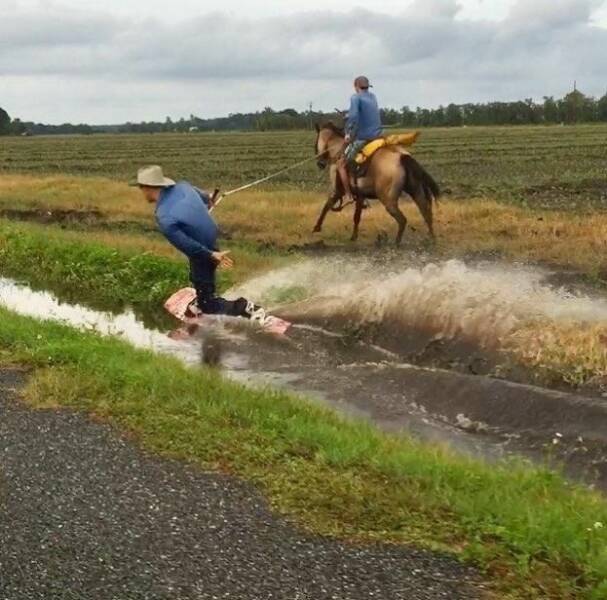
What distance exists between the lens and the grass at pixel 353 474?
14.2 feet

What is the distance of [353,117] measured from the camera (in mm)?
15516

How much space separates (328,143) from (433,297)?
7.32m

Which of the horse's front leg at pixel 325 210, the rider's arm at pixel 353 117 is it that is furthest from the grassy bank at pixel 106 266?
the rider's arm at pixel 353 117

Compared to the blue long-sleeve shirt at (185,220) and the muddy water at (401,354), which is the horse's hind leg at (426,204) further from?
the blue long-sleeve shirt at (185,220)

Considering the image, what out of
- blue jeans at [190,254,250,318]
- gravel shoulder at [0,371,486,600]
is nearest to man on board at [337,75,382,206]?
A: blue jeans at [190,254,250,318]

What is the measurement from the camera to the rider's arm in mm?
15344

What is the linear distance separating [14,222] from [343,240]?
8.89 m

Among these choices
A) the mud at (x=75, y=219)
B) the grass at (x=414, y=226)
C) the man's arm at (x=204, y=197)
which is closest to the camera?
the man's arm at (x=204, y=197)

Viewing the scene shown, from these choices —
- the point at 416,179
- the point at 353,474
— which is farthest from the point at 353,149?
the point at 353,474

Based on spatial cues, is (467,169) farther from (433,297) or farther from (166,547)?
(166,547)

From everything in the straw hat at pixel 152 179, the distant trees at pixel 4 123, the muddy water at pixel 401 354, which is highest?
the distant trees at pixel 4 123

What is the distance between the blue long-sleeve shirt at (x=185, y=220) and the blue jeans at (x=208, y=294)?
→ 0.32 metres

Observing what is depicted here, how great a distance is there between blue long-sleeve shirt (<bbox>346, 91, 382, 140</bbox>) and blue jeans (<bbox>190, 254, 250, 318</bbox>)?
20.4 feet

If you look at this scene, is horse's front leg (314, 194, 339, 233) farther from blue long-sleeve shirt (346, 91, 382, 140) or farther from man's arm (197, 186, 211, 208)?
man's arm (197, 186, 211, 208)
